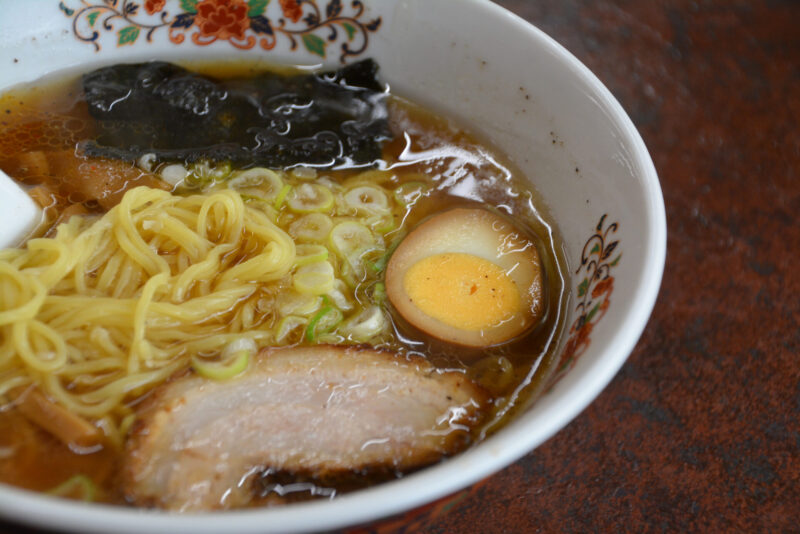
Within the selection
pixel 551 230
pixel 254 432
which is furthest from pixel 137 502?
pixel 551 230

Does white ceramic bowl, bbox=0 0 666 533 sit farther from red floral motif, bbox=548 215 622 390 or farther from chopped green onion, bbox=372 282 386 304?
chopped green onion, bbox=372 282 386 304

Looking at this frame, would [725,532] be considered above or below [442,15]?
below

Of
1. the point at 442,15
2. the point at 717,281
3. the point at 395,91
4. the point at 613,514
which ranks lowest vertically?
the point at 613,514

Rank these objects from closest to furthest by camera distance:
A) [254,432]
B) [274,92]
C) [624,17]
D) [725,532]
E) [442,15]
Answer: [254,432], [725,532], [442,15], [274,92], [624,17]

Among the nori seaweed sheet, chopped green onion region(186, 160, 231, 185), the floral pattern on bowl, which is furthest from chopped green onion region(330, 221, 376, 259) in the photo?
the floral pattern on bowl

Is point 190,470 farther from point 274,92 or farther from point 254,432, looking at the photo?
point 274,92

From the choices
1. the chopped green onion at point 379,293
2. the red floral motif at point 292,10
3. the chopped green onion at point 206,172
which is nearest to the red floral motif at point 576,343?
the chopped green onion at point 379,293
